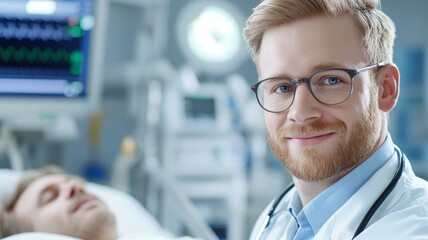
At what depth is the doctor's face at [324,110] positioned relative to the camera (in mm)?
1333

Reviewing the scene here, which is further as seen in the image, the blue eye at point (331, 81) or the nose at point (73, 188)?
the nose at point (73, 188)

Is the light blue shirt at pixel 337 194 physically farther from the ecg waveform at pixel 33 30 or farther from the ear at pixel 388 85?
the ecg waveform at pixel 33 30

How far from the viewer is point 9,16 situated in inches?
115

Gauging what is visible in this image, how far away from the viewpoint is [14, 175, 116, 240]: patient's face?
2.21 m

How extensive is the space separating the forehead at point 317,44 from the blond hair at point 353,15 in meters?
0.01

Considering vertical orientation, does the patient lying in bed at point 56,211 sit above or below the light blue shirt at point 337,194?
below

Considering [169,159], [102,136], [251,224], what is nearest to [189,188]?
[169,159]

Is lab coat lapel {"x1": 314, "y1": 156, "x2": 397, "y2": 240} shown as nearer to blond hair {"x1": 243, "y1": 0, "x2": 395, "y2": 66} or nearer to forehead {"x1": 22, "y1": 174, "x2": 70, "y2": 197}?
blond hair {"x1": 243, "y1": 0, "x2": 395, "y2": 66}

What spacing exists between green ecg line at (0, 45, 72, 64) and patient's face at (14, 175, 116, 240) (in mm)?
757

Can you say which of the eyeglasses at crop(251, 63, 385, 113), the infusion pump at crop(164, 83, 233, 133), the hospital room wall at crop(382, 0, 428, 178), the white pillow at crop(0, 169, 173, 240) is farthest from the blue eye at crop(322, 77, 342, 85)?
the hospital room wall at crop(382, 0, 428, 178)

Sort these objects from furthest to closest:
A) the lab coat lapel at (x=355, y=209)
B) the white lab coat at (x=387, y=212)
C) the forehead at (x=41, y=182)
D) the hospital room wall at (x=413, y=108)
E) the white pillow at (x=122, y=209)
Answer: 1. the hospital room wall at (x=413, y=108)
2. the white pillow at (x=122, y=209)
3. the forehead at (x=41, y=182)
4. the lab coat lapel at (x=355, y=209)
5. the white lab coat at (x=387, y=212)

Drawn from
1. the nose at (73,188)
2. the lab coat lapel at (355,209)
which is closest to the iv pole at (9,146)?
the nose at (73,188)

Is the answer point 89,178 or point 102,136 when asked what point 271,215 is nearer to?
point 89,178

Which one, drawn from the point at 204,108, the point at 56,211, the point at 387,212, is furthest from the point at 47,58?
the point at 387,212
